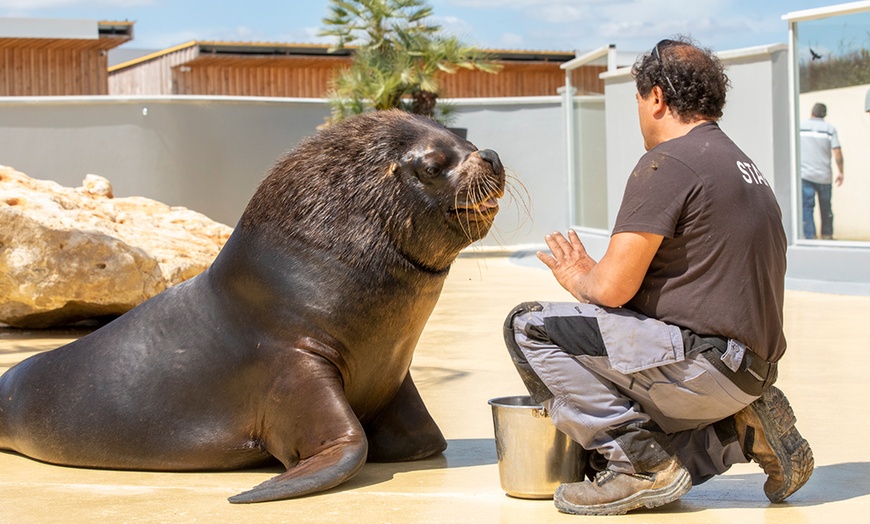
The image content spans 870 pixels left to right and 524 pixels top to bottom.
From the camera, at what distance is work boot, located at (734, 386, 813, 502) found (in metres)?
3.47

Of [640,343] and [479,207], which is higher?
[479,207]

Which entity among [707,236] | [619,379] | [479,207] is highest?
[479,207]

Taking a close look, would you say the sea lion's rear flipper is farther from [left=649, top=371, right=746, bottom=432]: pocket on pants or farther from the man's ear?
the man's ear

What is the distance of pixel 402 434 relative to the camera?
439cm

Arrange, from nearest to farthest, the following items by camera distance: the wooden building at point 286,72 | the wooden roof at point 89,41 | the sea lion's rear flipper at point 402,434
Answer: the sea lion's rear flipper at point 402,434
the wooden roof at point 89,41
the wooden building at point 286,72

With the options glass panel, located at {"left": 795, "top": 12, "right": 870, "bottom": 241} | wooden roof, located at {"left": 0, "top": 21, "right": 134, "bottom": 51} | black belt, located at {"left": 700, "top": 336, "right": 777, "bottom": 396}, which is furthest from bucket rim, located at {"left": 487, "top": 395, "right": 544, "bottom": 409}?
wooden roof, located at {"left": 0, "top": 21, "right": 134, "bottom": 51}

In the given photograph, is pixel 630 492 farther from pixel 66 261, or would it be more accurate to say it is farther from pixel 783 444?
pixel 66 261

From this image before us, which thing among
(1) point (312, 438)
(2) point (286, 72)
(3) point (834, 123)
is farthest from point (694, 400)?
(2) point (286, 72)

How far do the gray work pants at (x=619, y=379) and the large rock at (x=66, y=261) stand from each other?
5633mm

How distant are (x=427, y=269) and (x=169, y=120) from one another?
50.2 ft

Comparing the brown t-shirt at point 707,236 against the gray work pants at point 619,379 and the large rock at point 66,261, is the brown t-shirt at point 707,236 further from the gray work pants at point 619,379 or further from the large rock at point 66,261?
the large rock at point 66,261

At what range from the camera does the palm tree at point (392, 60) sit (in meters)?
19.0

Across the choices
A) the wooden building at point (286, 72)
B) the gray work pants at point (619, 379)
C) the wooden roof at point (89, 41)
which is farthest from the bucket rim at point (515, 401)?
the wooden roof at point (89, 41)

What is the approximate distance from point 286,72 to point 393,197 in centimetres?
2085
